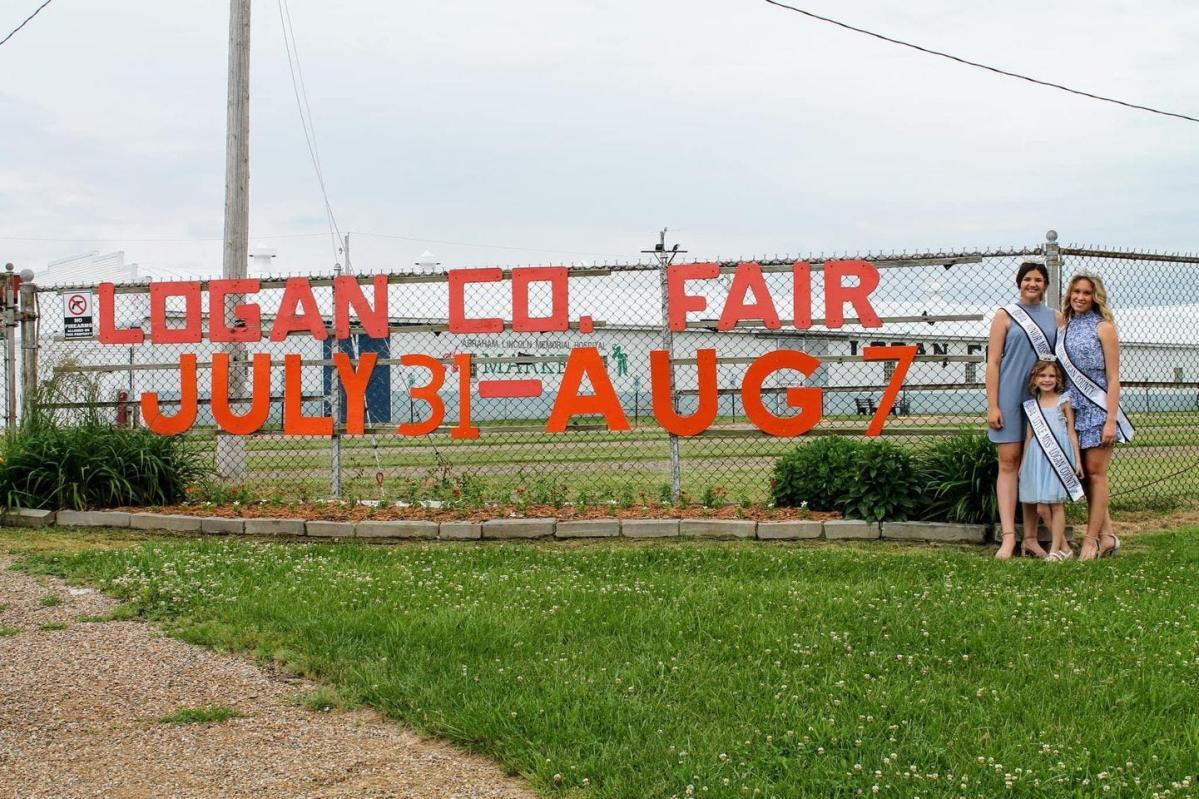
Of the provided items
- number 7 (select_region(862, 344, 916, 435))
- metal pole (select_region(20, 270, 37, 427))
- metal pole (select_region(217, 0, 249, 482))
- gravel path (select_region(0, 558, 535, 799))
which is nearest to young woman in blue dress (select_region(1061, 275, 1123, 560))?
number 7 (select_region(862, 344, 916, 435))

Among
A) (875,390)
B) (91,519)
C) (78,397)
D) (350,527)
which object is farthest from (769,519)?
(78,397)

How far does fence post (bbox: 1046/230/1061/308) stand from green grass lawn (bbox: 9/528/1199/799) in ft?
Result: 7.05

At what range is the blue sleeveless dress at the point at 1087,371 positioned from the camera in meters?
7.50

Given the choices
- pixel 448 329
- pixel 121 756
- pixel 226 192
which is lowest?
pixel 121 756

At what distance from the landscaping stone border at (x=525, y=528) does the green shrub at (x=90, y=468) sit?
0.23m

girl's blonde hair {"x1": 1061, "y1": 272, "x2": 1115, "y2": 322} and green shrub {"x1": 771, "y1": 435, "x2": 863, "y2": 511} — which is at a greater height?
girl's blonde hair {"x1": 1061, "y1": 272, "x2": 1115, "y2": 322}

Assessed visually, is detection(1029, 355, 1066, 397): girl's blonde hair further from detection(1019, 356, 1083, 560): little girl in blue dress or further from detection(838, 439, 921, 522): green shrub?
detection(838, 439, 921, 522): green shrub

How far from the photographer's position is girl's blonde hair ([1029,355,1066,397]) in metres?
7.55

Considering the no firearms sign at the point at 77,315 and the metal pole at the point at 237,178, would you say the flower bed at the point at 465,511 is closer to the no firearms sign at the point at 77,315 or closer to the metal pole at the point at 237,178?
the metal pole at the point at 237,178

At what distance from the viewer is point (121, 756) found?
405cm

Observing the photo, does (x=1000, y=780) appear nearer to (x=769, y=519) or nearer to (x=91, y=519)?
(x=769, y=519)

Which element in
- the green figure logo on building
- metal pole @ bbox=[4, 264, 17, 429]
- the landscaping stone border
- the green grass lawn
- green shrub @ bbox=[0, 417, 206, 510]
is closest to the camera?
the green grass lawn

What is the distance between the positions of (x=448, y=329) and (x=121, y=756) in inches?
271

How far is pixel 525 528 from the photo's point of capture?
349 inches
